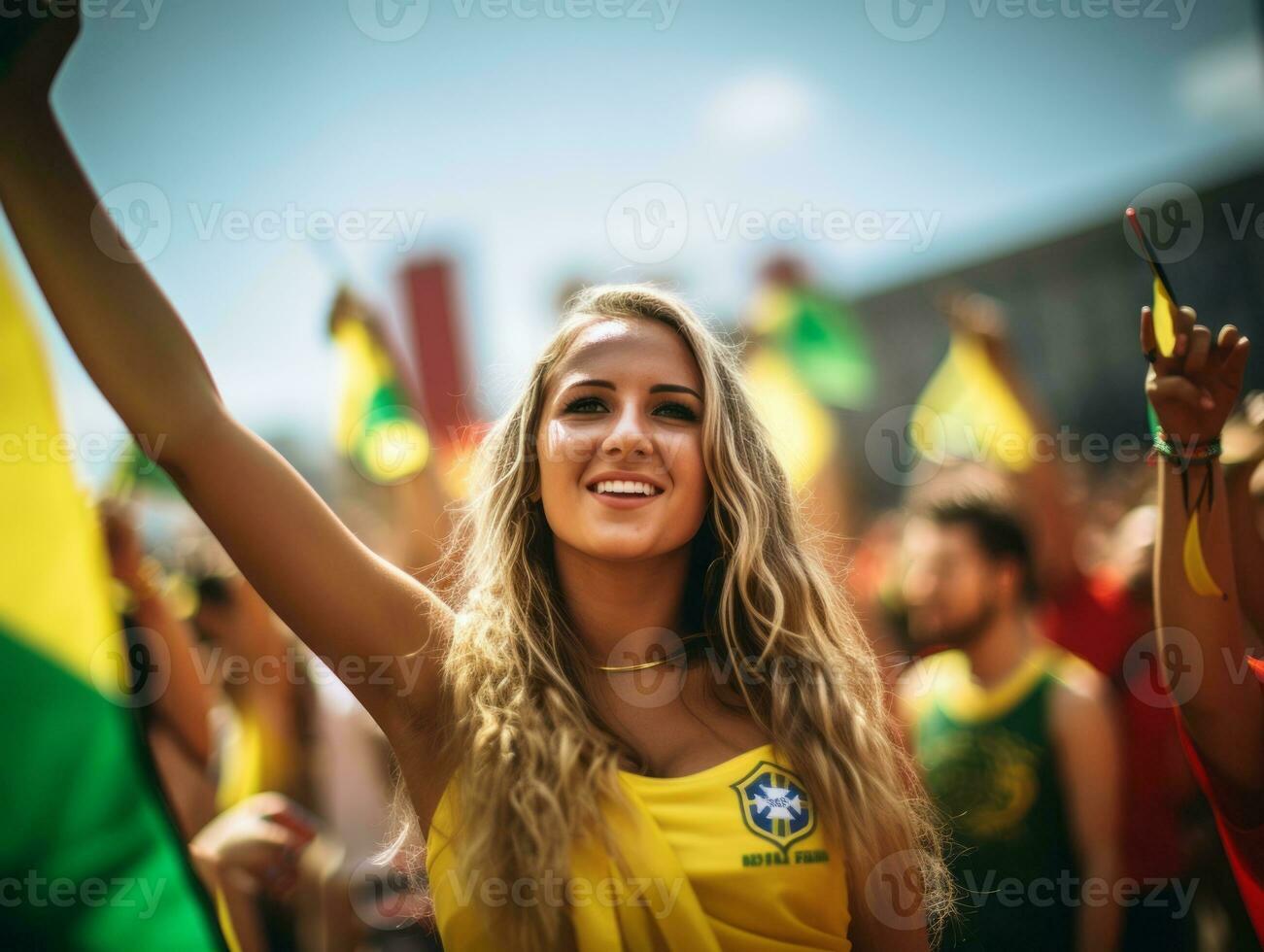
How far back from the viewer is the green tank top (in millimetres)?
3002

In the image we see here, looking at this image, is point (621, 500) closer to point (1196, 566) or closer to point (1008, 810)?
point (1196, 566)

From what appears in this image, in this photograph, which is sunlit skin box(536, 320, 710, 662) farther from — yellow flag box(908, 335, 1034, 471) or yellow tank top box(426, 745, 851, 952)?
yellow flag box(908, 335, 1034, 471)

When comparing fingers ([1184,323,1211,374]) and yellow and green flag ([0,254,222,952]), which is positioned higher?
fingers ([1184,323,1211,374])

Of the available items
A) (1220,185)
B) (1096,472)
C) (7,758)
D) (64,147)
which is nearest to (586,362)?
(64,147)

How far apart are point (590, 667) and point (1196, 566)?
4.19 ft

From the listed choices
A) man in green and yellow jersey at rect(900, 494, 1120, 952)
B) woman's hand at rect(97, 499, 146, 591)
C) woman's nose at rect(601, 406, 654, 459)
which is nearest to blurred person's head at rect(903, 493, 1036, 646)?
man in green and yellow jersey at rect(900, 494, 1120, 952)

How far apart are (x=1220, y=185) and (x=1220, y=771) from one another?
78.0 feet

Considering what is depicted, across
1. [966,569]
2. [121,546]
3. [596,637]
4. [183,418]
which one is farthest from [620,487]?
[966,569]

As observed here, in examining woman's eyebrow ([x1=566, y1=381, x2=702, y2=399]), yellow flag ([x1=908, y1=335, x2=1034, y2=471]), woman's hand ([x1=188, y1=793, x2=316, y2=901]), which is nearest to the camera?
woman's eyebrow ([x1=566, y1=381, x2=702, y2=399])

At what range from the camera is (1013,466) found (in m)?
4.41

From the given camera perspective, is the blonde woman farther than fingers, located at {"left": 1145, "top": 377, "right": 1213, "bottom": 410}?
No

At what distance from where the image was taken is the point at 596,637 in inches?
78.2

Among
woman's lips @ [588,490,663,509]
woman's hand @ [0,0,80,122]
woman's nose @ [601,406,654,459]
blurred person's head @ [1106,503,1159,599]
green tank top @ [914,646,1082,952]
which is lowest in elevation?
green tank top @ [914,646,1082,952]

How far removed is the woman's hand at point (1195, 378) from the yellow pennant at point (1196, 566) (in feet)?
0.63
